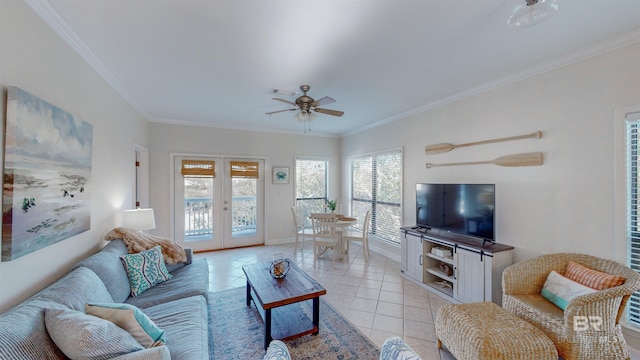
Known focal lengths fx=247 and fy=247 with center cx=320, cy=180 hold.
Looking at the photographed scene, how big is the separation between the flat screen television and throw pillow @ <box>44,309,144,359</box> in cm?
321

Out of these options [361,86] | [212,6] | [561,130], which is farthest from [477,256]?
[212,6]

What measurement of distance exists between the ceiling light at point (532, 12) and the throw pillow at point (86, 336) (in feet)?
9.13

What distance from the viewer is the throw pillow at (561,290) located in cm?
189

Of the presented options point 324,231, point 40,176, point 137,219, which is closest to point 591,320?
point 324,231

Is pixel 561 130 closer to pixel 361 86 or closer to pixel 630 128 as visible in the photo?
pixel 630 128

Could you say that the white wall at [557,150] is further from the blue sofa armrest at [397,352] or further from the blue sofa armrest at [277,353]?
the blue sofa armrest at [277,353]

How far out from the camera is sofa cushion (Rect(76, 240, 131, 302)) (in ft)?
6.36

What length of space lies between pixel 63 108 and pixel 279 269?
7.41 ft

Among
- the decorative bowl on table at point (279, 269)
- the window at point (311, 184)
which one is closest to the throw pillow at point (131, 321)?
the decorative bowl on table at point (279, 269)

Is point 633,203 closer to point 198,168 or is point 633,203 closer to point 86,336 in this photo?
point 86,336

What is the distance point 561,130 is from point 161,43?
12.5 feet

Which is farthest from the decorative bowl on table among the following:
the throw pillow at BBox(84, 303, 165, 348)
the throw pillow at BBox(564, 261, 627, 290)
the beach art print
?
the throw pillow at BBox(564, 261, 627, 290)

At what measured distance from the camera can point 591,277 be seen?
6.28ft

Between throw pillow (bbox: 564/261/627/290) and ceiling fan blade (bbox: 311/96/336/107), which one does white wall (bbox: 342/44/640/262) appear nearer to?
throw pillow (bbox: 564/261/627/290)
